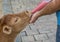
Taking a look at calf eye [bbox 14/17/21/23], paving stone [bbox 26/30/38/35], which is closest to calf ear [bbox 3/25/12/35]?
calf eye [bbox 14/17/21/23]

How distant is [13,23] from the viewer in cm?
221

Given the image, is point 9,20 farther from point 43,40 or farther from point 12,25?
point 43,40

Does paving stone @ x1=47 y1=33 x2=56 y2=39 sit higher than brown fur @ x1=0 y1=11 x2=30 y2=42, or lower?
lower

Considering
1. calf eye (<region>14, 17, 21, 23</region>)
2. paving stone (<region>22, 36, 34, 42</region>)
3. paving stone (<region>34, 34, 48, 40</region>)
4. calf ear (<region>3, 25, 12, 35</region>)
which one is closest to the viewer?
calf ear (<region>3, 25, 12, 35</region>)

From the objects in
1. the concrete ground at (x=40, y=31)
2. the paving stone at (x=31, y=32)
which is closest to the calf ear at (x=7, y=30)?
the concrete ground at (x=40, y=31)

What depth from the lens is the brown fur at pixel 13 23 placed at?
2.12 m

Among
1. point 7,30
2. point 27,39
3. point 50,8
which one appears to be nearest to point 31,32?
point 27,39

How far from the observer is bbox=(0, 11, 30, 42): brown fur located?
6.95 ft

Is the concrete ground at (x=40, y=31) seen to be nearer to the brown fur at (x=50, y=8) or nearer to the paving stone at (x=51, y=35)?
the paving stone at (x=51, y=35)

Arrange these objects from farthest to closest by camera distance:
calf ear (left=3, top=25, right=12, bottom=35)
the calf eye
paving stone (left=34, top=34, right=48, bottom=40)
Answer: paving stone (left=34, top=34, right=48, bottom=40)
the calf eye
calf ear (left=3, top=25, right=12, bottom=35)

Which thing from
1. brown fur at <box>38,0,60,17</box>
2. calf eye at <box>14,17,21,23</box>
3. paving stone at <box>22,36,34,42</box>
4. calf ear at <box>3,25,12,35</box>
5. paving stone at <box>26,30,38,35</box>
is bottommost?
paving stone at <box>22,36,34,42</box>

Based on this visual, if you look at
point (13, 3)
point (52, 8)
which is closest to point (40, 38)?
point (52, 8)

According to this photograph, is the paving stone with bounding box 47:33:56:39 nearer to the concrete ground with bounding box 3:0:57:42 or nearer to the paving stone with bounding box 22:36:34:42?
the concrete ground with bounding box 3:0:57:42

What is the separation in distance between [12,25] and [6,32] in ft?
0.42
